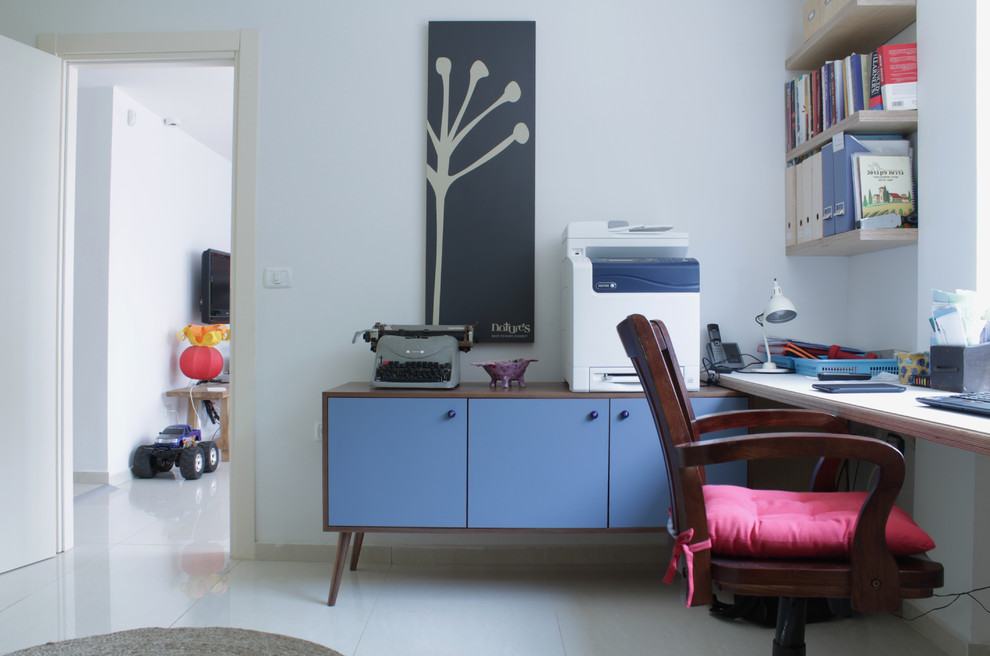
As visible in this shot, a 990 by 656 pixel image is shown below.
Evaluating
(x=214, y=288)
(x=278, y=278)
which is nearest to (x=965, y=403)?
(x=278, y=278)

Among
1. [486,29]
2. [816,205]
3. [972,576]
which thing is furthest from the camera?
[486,29]

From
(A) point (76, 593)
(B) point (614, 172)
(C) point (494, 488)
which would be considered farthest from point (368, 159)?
(A) point (76, 593)

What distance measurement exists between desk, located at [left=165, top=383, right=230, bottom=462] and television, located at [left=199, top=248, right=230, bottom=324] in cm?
65

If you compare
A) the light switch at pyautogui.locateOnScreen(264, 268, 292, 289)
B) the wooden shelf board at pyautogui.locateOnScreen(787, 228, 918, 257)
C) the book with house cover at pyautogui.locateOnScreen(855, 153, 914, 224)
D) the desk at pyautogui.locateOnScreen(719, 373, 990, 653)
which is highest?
the book with house cover at pyautogui.locateOnScreen(855, 153, 914, 224)

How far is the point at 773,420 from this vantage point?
1575mm

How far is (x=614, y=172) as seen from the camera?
2596mm

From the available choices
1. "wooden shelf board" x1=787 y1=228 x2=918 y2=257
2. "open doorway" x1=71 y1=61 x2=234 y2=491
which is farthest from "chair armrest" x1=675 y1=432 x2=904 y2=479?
"open doorway" x1=71 y1=61 x2=234 y2=491

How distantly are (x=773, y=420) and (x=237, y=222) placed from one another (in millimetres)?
2200

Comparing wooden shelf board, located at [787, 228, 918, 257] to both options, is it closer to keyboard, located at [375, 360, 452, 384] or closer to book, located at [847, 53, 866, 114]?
book, located at [847, 53, 866, 114]

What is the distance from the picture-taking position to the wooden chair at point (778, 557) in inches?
42.7

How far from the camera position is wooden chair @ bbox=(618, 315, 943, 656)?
108cm

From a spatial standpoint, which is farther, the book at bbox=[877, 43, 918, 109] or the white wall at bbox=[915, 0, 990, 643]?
the book at bbox=[877, 43, 918, 109]

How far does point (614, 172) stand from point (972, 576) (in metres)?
1.86

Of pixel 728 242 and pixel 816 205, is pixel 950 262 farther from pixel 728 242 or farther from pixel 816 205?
pixel 728 242
